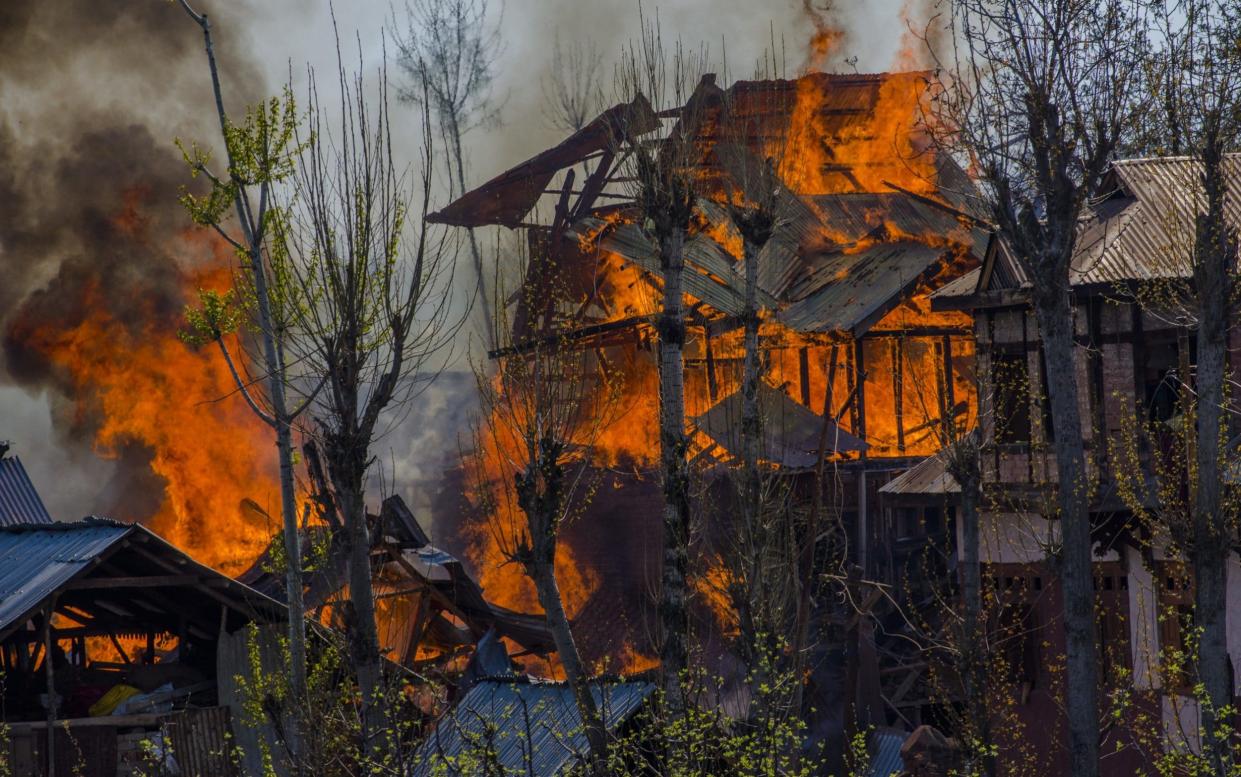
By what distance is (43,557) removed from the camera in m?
18.0

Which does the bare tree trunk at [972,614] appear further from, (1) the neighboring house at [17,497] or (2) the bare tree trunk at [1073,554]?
(1) the neighboring house at [17,497]

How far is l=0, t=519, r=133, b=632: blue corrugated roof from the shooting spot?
16.6m

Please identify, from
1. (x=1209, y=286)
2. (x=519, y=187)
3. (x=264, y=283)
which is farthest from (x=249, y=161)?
(x=519, y=187)

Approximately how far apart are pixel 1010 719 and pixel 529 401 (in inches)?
402

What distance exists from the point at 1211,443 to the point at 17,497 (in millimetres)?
20293

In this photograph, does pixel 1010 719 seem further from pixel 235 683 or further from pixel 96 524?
pixel 96 524

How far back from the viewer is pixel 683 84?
1833 centimetres

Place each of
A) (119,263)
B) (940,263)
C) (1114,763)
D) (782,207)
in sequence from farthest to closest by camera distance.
A: (119,263)
(940,263)
(1114,763)
(782,207)

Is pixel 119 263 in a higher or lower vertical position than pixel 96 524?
higher

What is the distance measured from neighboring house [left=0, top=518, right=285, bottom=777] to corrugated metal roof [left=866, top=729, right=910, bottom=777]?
915 cm

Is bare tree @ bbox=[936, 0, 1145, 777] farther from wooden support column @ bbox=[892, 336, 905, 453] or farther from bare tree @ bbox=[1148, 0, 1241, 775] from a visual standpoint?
wooden support column @ bbox=[892, 336, 905, 453]

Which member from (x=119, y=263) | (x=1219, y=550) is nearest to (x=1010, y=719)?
(x=1219, y=550)

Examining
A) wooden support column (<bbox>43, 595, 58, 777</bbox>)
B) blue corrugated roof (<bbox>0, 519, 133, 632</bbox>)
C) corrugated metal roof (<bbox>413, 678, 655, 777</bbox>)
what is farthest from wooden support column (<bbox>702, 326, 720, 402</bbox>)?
wooden support column (<bbox>43, 595, 58, 777</bbox>)

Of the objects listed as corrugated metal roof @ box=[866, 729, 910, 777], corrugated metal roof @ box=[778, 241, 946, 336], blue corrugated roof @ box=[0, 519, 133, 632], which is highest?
corrugated metal roof @ box=[778, 241, 946, 336]
